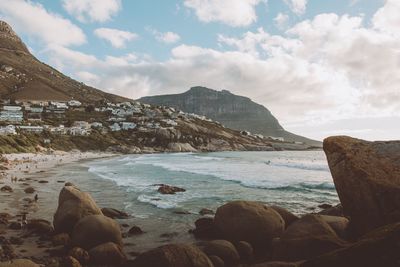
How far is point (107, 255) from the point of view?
1106 centimetres

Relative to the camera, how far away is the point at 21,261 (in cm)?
899

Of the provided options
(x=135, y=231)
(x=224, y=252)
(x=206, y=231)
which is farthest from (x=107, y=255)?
(x=206, y=231)

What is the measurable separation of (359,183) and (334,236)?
1.61m

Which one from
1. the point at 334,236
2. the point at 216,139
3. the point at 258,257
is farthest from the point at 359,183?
the point at 216,139

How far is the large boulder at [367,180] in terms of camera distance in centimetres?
920

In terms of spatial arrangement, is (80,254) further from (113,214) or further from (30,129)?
(30,129)

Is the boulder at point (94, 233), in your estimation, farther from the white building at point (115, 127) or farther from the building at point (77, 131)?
the white building at point (115, 127)

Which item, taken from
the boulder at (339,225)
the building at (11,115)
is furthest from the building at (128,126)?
the boulder at (339,225)

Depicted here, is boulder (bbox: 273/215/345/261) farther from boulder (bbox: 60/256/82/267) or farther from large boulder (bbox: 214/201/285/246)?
boulder (bbox: 60/256/82/267)

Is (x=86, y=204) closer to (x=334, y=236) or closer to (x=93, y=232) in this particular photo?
(x=93, y=232)

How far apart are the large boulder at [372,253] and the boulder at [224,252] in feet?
17.5

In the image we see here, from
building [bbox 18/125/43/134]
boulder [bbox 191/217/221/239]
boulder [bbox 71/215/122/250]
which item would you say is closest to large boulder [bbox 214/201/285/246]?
boulder [bbox 191/217/221/239]

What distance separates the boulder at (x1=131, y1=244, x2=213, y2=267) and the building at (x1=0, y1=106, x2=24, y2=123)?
13280 cm

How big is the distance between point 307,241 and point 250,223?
314 cm
